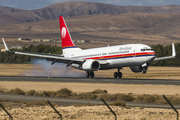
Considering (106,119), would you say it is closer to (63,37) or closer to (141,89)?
(141,89)

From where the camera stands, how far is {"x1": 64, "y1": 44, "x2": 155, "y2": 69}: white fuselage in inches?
2072

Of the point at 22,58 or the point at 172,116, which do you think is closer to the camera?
the point at 172,116

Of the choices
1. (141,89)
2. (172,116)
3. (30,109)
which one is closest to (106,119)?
(172,116)

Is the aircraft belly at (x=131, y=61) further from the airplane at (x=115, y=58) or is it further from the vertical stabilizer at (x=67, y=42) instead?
the vertical stabilizer at (x=67, y=42)

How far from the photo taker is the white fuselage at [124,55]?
52.6 m

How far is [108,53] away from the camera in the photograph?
57.4 m

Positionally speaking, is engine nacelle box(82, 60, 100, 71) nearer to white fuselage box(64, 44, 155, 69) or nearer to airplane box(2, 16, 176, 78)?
airplane box(2, 16, 176, 78)

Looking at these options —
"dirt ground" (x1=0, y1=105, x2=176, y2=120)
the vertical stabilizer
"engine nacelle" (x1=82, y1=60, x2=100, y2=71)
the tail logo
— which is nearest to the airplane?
"engine nacelle" (x1=82, y1=60, x2=100, y2=71)

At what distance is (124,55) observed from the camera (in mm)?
54406

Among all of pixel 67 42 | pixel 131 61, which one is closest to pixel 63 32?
pixel 67 42

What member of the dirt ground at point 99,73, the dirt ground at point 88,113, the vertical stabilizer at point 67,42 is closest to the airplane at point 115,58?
the vertical stabilizer at point 67,42

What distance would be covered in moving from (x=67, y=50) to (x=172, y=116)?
152 feet

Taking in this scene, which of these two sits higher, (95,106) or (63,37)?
(63,37)

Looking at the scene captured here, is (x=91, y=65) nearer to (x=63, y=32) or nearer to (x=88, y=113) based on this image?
(x=63, y=32)
